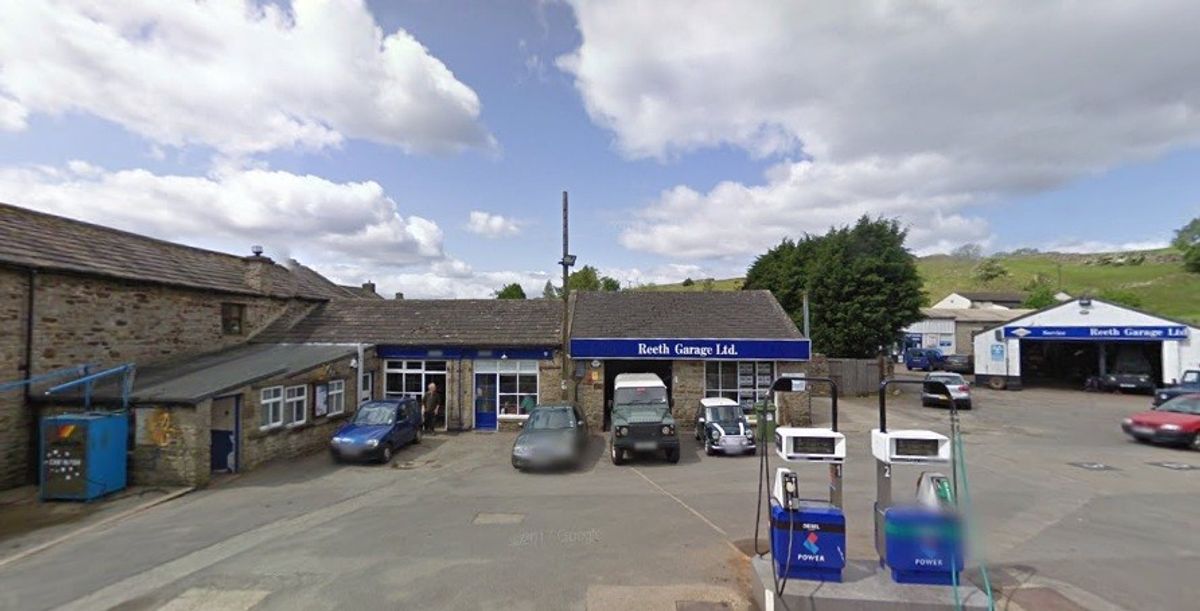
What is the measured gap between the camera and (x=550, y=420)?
47.4 feet

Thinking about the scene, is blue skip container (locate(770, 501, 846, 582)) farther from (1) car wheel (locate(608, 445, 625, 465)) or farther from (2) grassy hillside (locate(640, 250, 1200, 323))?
(2) grassy hillside (locate(640, 250, 1200, 323))

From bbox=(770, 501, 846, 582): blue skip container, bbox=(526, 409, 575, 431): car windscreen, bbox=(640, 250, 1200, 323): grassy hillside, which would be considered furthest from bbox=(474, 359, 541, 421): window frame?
bbox=(640, 250, 1200, 323): grassy hillside

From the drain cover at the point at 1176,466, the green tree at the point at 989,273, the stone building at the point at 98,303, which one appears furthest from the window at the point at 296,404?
the green tree at the point at 989,273

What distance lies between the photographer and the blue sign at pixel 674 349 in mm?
19188

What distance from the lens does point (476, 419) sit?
19516mm

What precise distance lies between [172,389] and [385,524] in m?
7.56

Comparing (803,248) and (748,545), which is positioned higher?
(803,248)

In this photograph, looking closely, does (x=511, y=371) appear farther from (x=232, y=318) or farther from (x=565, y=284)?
(x=232, y=318)

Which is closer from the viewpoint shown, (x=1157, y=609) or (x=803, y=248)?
(x=1157, y=609)

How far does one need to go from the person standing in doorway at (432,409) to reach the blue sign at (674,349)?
Result: 513 centimetres

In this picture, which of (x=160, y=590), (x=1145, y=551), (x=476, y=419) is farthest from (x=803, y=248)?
(x=160, y=590)

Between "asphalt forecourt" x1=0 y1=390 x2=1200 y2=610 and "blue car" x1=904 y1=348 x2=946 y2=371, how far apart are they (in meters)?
28.0

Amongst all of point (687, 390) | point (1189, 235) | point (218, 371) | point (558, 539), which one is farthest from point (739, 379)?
point (1189, 235)

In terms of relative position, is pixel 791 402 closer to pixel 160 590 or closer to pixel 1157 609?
pixel 1157 609
